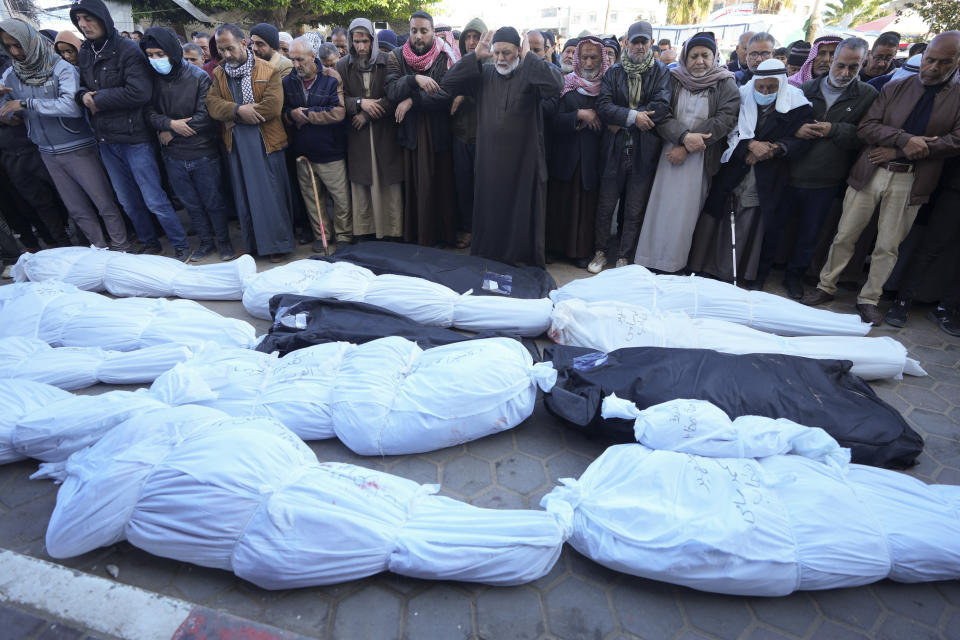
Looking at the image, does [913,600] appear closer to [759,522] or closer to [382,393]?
[759,522]

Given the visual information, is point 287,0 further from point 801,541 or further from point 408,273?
point 801,541

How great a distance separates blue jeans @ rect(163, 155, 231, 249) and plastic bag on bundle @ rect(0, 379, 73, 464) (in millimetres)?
2562

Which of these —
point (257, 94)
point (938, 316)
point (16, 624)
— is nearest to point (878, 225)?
point (938, 316)

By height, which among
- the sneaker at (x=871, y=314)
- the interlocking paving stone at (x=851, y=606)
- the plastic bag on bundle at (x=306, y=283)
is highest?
the plastic bag on bundle at (x=306, y=283)

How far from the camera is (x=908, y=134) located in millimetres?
3377

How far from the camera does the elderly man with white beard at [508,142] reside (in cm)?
394

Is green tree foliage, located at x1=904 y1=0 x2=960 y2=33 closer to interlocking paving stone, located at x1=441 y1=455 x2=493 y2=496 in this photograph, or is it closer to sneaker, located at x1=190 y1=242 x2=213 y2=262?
interlocking paving stone, located at x1=441 y1=455 x2=493 y2=496

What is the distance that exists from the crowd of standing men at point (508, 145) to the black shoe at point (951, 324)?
2cm

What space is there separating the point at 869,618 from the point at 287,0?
63.6 feet

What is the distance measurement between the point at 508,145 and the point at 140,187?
3.42m

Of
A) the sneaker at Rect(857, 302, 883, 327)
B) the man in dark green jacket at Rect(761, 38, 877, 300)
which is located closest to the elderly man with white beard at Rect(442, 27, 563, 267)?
the man in dark green jacket at Rect(761, 38, 877, 300)

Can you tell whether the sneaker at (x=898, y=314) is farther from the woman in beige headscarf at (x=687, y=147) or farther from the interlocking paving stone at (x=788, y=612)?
the interlocking paving stone at (x=788, y=612)

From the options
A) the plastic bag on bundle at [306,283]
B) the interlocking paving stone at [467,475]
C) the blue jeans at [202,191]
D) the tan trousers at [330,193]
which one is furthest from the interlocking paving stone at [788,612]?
the blue jeans at [202,191]

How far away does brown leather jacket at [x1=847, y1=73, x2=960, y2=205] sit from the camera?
3.30m
